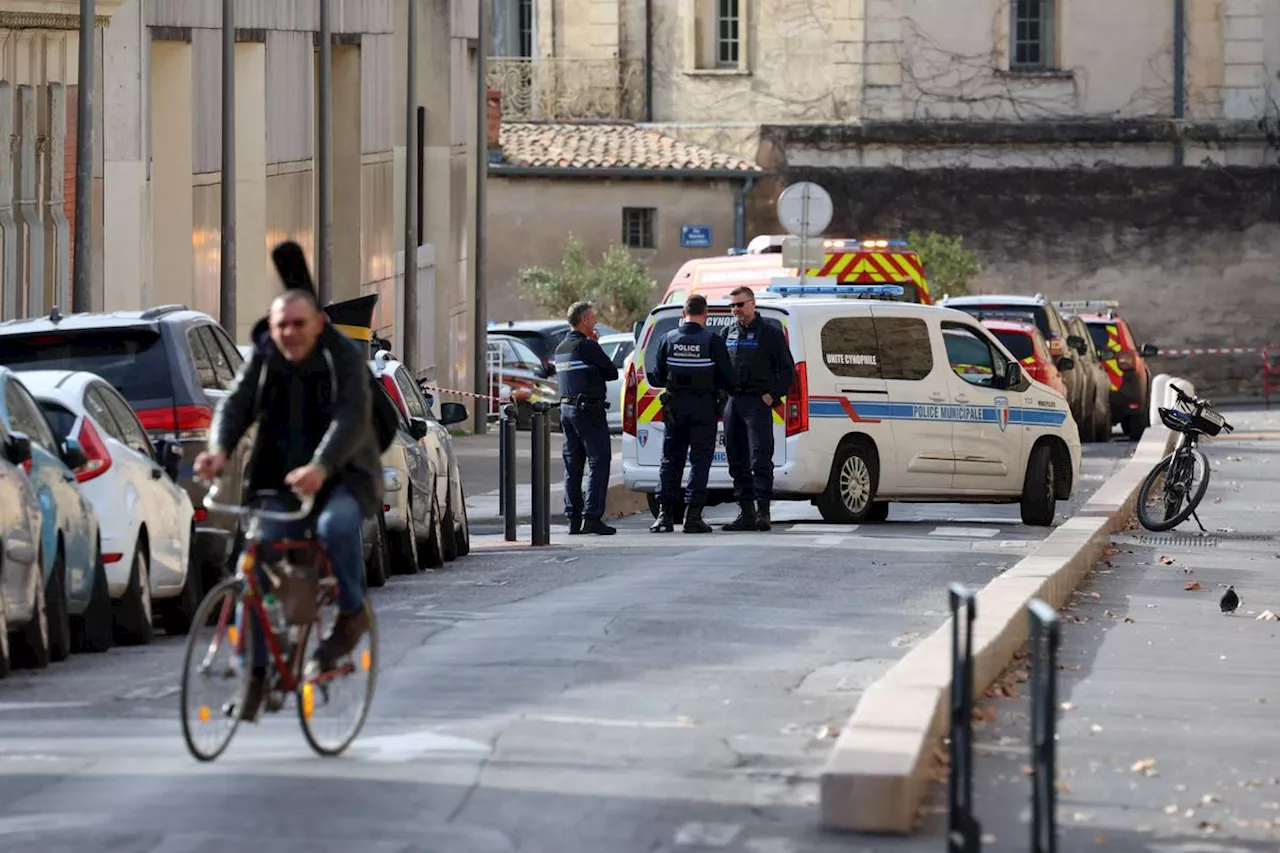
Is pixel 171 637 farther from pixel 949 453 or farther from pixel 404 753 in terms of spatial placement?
pixel 949 453

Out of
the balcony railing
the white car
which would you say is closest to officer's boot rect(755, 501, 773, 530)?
the white car

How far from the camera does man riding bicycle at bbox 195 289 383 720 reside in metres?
9.48

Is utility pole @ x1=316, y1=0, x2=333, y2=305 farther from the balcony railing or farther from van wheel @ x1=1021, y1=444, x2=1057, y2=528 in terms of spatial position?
the balcony railing

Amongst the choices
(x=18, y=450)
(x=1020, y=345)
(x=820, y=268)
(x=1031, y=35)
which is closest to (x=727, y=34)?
(x=1031, y=35)

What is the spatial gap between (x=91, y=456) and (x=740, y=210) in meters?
42.4

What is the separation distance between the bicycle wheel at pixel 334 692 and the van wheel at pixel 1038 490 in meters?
14.0

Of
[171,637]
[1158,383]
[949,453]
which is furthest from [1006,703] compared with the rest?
[1158,383]

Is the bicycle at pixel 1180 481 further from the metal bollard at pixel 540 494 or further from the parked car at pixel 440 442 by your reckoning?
the parked car at pixel 440 442

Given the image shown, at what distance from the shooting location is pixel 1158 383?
135ft

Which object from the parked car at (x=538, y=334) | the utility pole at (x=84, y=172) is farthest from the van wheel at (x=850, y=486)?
the parked car at (x=538, y=334)

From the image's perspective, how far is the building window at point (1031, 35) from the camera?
190 feet

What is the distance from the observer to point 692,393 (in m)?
21.1

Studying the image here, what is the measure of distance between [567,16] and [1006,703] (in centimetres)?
4666

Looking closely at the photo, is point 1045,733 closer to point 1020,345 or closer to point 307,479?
point 307,479
